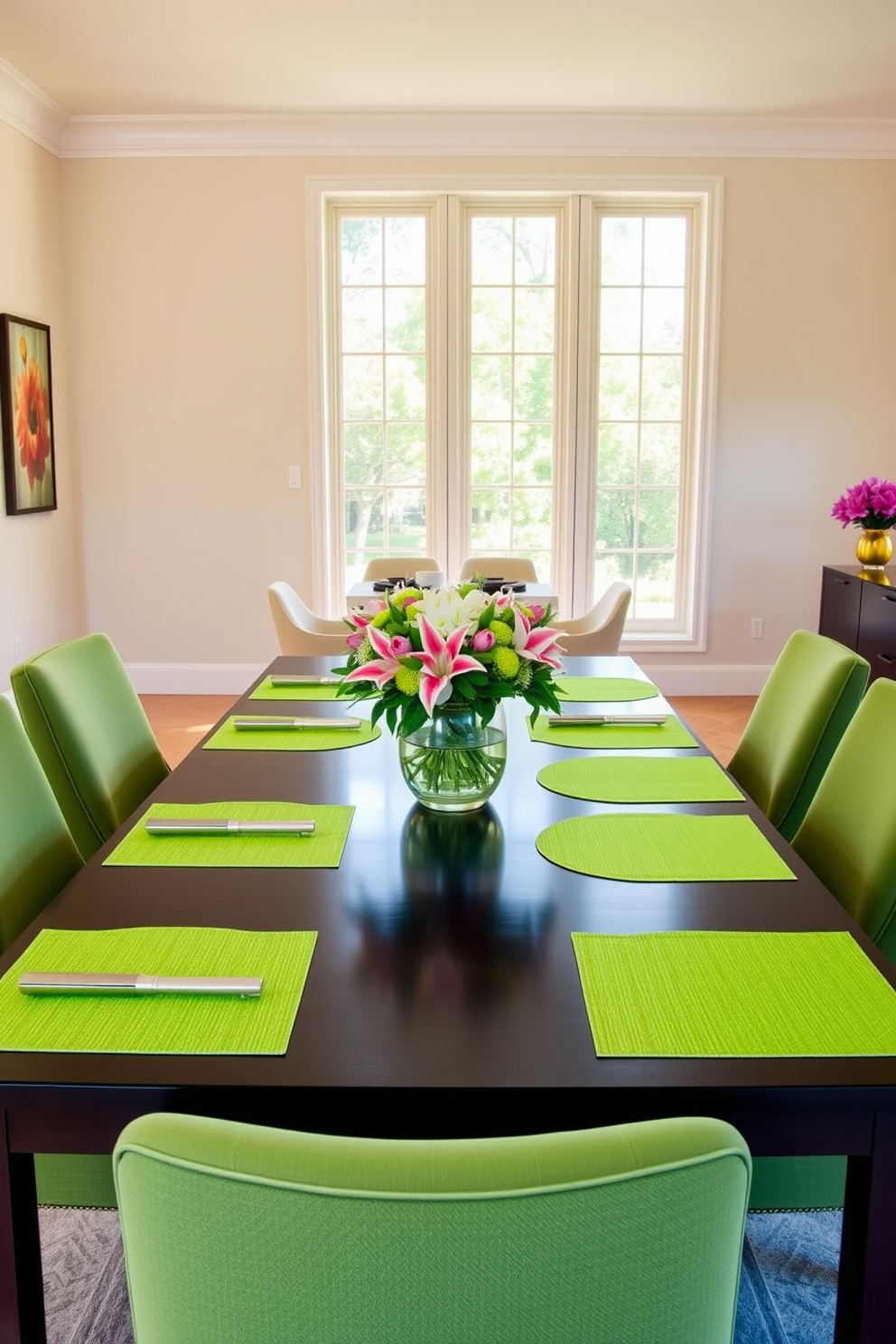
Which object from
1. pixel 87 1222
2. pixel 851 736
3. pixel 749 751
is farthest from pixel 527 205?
pixel 87 1222

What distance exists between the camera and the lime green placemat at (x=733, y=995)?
1.08 m

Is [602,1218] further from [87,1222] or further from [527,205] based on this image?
[527,205]

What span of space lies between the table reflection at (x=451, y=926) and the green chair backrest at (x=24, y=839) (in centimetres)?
51

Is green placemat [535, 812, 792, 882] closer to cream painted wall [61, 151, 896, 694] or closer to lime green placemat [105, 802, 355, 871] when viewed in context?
lime green placemat [105, 802, 355, 871]

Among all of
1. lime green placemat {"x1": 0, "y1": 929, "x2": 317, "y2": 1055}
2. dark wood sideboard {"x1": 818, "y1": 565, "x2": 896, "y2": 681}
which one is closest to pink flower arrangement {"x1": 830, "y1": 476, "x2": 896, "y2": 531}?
dark wood sideboard {"x1": 818, "y1": 565, "x2": 896, "y2": 681}

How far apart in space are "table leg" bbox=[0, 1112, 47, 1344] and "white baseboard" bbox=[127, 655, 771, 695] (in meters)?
4.98

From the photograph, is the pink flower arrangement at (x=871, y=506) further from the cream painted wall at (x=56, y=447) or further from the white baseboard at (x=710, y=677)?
the cream painted wall at (x=56, y=447)

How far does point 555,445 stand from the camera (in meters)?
5.97

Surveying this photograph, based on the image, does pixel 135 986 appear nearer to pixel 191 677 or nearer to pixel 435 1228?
pixel 435 1228

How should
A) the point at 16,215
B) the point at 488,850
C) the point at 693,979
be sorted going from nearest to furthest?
the point at 693,979 → the point at 488,850 → the point at 16,215

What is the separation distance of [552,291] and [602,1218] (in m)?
5.72

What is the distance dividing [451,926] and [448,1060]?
0.31 m

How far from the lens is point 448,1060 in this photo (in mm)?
1044

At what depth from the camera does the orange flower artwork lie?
5199 mm
